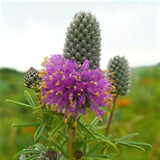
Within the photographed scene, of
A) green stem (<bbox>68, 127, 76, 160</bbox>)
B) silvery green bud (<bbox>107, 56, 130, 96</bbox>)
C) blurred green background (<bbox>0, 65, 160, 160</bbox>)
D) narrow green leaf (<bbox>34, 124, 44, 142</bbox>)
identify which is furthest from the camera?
A: blurred green background (<bbox>0, 65, 160, 160</bbox>)

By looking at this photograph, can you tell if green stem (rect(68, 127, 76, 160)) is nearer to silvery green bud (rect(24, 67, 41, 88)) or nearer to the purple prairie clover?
the purple prairie clover

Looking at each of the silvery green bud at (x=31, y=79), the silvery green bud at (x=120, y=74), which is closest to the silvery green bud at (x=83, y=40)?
the silvery green bud at (x=31, y=79)

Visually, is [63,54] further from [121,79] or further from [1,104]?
[1,104]

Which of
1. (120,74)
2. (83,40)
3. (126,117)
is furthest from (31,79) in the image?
(126,117)

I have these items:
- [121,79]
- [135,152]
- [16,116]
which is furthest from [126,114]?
[121,79]

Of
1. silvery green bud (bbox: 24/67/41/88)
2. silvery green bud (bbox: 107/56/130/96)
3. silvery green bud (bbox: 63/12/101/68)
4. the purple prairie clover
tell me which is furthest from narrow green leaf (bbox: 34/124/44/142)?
silvery green bud (bbox: 107/56/130/96)

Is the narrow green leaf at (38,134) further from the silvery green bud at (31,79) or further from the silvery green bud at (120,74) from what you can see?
the silvery green bud at (120,74)

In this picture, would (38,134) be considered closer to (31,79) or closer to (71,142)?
(71,142)
